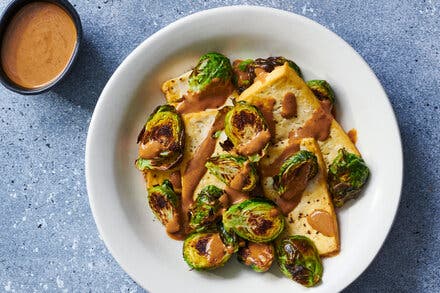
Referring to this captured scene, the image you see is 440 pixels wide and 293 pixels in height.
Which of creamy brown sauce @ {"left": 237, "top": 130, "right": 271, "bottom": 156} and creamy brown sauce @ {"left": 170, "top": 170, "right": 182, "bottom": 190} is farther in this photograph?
creamy brown sauce @ {"left": 170, "top": 170, "right": 182, "bottom": 190}

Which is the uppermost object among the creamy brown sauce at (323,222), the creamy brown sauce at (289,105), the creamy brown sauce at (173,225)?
the creamy brown sauce at (289,105)

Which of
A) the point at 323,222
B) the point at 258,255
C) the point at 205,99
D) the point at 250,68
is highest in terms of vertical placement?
the point at 250,68

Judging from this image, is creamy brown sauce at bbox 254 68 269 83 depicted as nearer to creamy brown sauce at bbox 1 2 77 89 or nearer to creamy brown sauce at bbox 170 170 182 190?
creamy brown sauce at bbox 170 170 182 190

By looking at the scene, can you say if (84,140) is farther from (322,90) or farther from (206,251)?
(322,90)

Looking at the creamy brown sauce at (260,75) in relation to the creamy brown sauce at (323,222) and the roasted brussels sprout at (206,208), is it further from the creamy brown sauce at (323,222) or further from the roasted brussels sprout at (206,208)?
the creamy brown sauce at (323,222)

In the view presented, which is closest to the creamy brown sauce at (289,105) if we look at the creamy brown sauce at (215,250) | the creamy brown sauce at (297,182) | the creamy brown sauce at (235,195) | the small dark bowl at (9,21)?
the creamy brown sauce at (297,182)

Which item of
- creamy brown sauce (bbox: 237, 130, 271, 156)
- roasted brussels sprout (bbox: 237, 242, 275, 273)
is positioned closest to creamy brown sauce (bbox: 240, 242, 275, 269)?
roasted brussels sprout (bbox: 237, 242, 275, 273)

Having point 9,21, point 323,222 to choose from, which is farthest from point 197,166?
point 9,21
